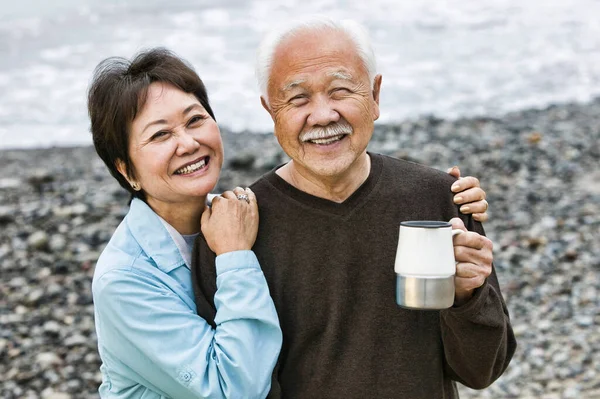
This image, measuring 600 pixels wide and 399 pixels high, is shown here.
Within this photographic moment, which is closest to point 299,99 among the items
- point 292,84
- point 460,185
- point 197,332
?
→ point 292,84

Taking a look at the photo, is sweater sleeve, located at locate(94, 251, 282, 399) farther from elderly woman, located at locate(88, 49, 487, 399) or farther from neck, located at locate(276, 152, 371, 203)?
neck, located at locate(276, 152, 371, 203)

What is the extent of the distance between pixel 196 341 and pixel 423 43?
20.8 m

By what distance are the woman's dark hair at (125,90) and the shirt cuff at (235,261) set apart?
0.55 m

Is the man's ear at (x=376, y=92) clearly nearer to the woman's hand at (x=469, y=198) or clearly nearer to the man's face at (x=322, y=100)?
the man's face at (x=322, y=100)

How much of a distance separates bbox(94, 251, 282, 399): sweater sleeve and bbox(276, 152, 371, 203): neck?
13.6 inches

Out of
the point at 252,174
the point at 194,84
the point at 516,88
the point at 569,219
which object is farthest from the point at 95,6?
the point at 194,84

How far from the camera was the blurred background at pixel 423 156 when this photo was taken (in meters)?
6.23

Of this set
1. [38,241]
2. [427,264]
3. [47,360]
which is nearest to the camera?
[427,264]

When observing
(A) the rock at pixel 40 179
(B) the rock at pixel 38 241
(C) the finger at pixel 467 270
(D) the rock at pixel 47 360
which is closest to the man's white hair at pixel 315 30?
(C) the finger at pixel 467 270

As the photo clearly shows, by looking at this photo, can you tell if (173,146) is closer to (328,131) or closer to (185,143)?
(185,143)

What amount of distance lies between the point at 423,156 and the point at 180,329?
25.3 ft

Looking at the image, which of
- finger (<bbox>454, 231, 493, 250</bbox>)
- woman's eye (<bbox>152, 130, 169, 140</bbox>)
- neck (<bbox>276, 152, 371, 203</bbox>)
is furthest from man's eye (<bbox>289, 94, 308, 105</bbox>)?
finger (<bbox>454, 231, 493, 250</bbox>)

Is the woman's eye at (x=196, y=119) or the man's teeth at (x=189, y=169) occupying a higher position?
the woman's eye at (x=196, y=119)

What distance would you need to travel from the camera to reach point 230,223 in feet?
9.18
